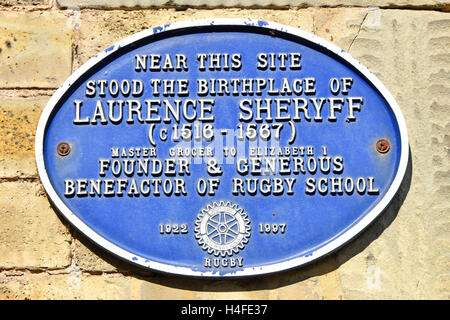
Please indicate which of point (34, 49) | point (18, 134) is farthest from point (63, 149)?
Answer: point (34, 49)

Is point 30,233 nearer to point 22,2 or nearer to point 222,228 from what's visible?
point 222,228

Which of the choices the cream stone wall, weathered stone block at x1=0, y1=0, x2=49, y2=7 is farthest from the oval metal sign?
weathered stone block at x1=0, y1=0, x2=49, y2=7

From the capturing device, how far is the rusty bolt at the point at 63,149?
427 cm

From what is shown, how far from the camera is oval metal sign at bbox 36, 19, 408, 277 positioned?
4105 mm

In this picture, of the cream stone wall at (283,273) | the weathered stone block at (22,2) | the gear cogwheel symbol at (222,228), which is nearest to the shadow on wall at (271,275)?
the cream stone wall at (283,273)

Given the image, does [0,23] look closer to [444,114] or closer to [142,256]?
[142,256]

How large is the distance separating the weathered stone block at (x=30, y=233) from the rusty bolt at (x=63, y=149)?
0.66 ft

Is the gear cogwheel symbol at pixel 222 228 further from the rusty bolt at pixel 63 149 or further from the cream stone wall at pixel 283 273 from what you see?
the rusty bolt at pixel 63 149

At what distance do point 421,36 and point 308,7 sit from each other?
57 cm

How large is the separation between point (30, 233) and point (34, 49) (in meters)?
0.93

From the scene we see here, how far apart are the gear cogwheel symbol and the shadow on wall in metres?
0.15

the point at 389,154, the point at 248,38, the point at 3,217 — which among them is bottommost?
the point at 3,217

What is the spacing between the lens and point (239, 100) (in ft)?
14.2
